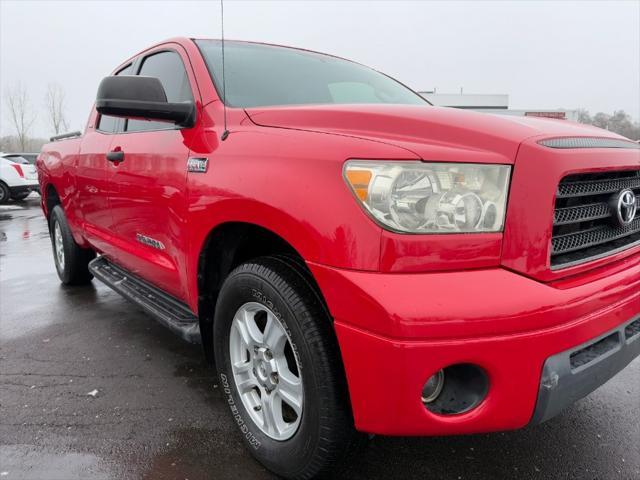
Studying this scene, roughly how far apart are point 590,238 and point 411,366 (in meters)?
0.88

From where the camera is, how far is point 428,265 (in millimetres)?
1418

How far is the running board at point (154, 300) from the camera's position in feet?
7.94

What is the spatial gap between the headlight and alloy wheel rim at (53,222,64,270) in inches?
165

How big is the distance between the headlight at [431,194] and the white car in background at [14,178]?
1583cm

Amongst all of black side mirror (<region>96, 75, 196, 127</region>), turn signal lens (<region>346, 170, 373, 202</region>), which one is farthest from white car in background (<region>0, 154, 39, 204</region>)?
turn signal lens (<region>346, 170, 373, 202</region>)

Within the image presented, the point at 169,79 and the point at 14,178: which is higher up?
the point at 169,79

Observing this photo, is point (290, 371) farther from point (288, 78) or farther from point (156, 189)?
point (288, 78)

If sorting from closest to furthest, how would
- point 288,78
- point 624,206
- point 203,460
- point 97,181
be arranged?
point 624,206, point 203,460, point 288,78, point 97,181

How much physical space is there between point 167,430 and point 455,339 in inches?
61.0

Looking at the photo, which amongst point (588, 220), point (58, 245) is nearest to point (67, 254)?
point (58, 245)

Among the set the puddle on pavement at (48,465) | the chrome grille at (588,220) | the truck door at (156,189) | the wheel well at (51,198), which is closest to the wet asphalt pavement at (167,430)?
the puddle on pavement at (48,465)

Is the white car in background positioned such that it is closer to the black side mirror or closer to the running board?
the running board

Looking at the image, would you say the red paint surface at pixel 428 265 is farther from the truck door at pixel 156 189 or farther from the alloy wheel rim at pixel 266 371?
the truck door at pixel 156 189

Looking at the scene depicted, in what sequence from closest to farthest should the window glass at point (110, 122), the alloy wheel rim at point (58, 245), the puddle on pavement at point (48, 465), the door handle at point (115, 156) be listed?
1. the puddle on pavement at point (48, 465)
2. the door handle at point (115, 156)
3. the window glass at point (110, 122)
4. the alloy wheel rim at point (58, 245)
